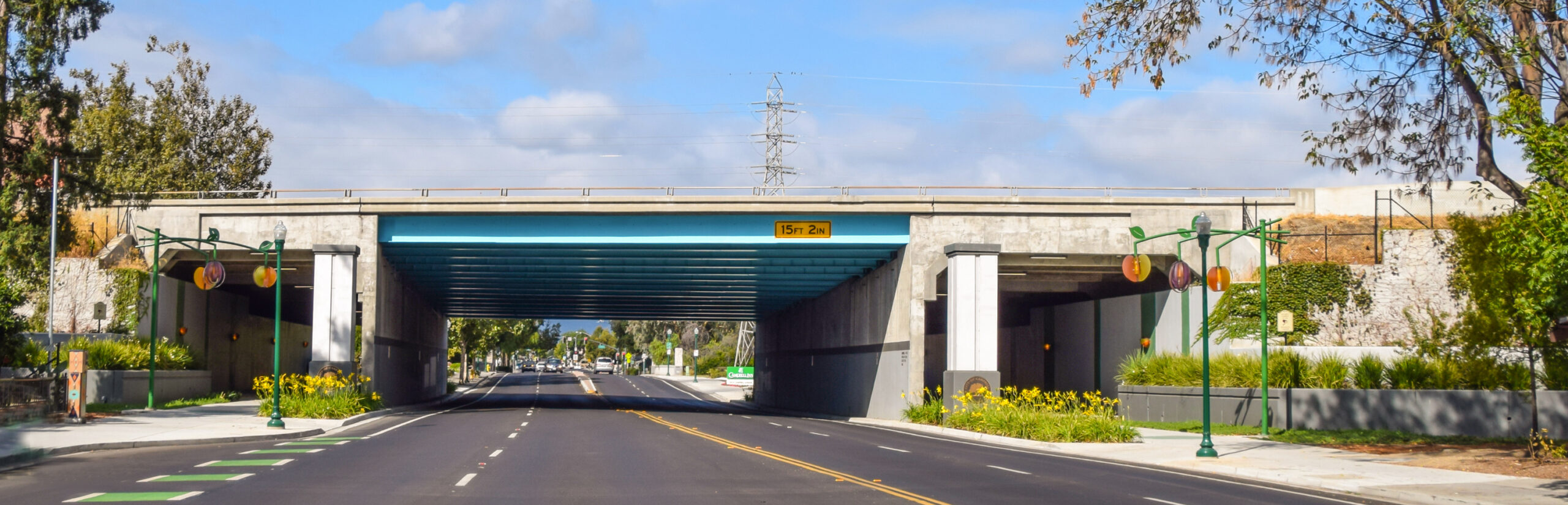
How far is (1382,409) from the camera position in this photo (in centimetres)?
2742

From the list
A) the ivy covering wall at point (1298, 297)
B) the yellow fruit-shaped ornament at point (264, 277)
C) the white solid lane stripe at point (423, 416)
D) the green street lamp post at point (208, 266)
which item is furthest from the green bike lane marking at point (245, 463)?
the ivy covering wall at point (1298, 297)

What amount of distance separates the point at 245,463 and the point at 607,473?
19.6ft

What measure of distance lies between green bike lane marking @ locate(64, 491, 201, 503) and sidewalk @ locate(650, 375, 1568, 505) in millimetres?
14754

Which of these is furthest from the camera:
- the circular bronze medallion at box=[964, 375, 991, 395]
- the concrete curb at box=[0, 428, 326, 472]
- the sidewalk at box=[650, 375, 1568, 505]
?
the circular bronze medallion at box=[964, 375, 991, 395]

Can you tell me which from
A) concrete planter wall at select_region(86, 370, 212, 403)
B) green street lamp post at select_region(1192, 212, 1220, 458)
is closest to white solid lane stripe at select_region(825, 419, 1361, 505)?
green street lamp post at select_region(1192, 212, 1220, 458)

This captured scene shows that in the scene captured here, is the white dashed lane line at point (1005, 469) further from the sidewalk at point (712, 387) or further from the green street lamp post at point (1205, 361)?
the sidewalk at point (712, 387)

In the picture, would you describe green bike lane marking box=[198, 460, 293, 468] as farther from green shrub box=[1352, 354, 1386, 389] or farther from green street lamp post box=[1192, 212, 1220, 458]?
green shrub box=[1352, 354, 1386, 389]

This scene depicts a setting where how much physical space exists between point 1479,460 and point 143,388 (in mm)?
34603

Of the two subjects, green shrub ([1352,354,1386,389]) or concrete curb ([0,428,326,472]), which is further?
green shrub ([1352,354,1386,389])

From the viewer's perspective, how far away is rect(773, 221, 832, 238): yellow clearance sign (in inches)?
1508

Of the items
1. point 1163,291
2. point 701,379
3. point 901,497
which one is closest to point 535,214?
point 1163,291

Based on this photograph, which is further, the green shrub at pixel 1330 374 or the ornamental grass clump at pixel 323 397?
the ornamental grass clump at pixel 323 397

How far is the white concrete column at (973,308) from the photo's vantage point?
3594 cm

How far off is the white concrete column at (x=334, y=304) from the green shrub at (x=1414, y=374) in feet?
96.0
